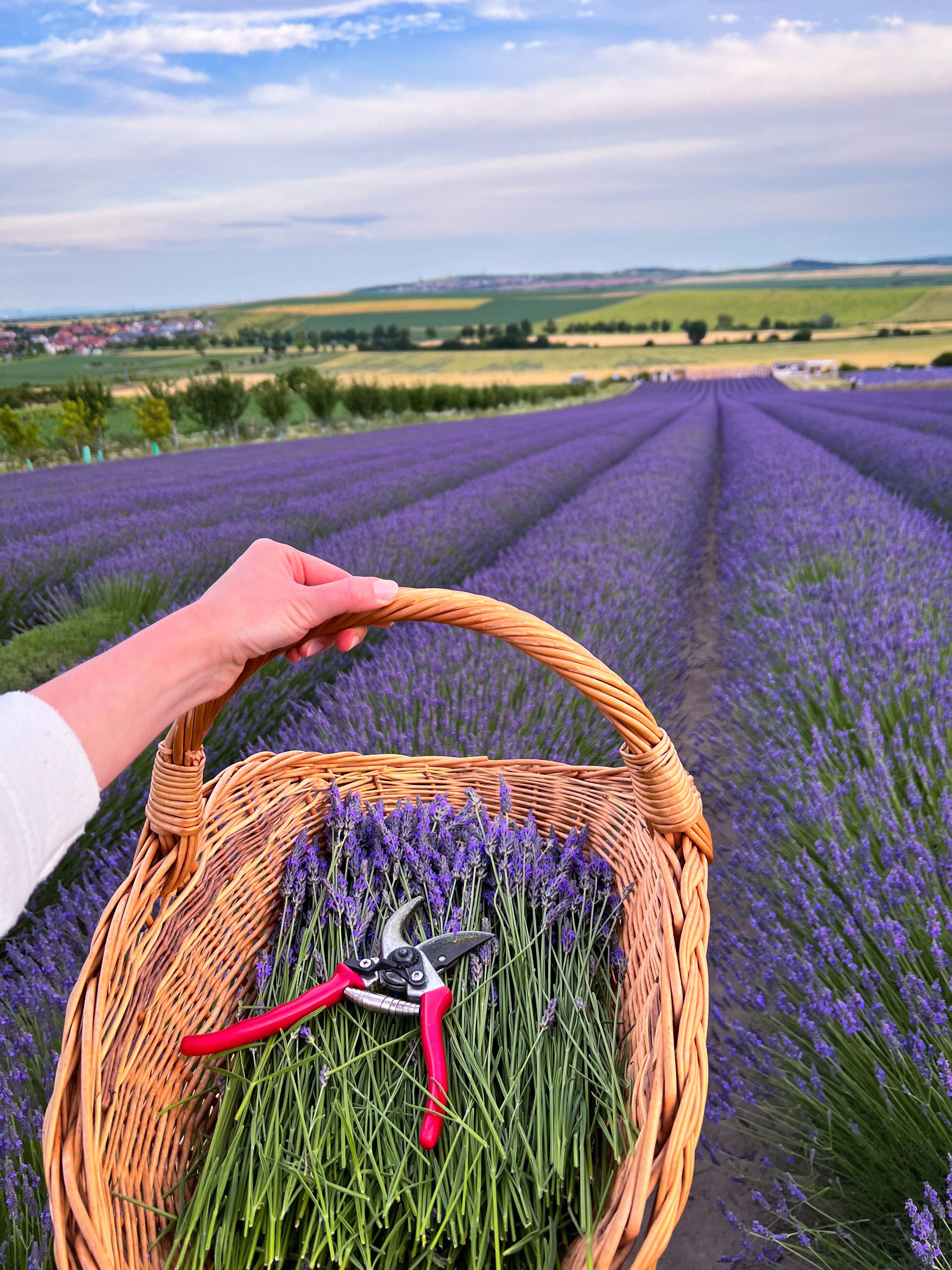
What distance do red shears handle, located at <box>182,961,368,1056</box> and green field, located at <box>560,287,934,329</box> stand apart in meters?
71.3

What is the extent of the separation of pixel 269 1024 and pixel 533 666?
1352mm

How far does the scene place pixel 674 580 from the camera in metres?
3.39

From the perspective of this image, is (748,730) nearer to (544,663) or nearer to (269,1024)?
(544,663)

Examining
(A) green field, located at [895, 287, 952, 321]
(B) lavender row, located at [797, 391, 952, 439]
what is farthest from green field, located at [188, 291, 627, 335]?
(B) lavender row, located at [797, 391, 952, 439]

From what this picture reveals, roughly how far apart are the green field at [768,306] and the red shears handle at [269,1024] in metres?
71.3

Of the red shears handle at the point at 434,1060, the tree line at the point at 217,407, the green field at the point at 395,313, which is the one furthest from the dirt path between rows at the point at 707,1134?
the green field at the point at 395,313

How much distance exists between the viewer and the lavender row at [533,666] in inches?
74.1

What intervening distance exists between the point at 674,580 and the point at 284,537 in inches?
88.5

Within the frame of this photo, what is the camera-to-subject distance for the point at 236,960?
1.25 metres

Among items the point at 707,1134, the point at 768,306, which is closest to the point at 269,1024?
the point at 707,1134

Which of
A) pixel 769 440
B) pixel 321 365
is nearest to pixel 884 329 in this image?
pixel 321 365

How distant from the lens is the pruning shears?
Answer: 102cm

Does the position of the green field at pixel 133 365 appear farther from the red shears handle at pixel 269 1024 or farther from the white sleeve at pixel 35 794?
the white sleeve at pixel 35 794

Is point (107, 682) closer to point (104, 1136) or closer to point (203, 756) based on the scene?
point (203, 756)
